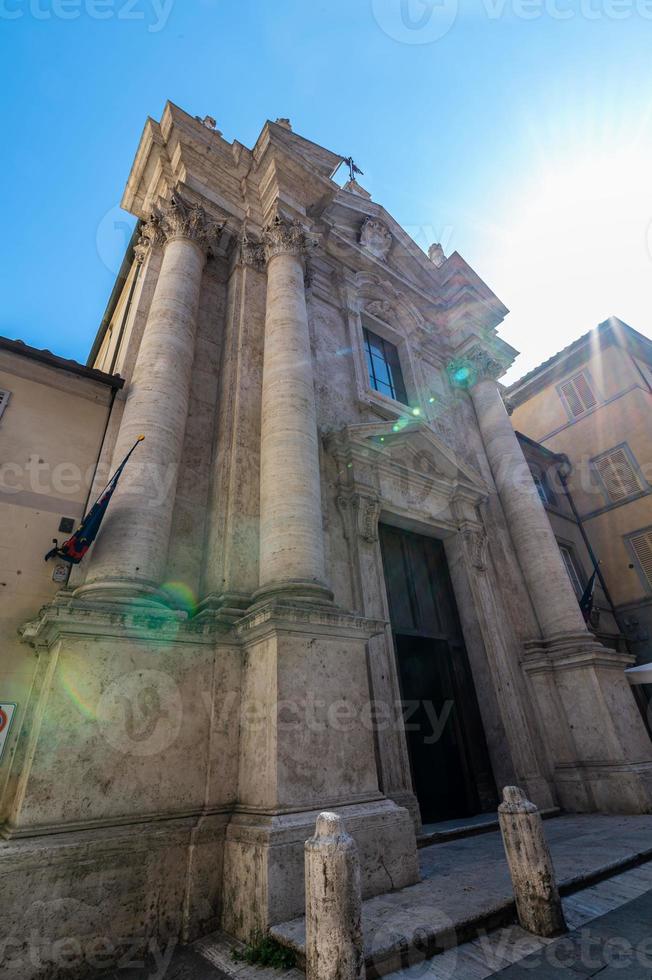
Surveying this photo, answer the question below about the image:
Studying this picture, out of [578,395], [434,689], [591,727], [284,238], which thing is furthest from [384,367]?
[578,395]

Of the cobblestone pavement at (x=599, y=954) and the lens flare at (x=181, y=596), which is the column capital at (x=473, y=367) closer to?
the lens flare at (x=181, y=596)

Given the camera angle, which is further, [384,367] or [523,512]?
[384,367]

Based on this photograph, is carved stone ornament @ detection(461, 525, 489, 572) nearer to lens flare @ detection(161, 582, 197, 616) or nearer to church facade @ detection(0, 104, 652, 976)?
church facade @ detection(0, 104, 652, 976)

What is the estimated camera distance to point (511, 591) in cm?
984

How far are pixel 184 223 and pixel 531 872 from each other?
1001cm

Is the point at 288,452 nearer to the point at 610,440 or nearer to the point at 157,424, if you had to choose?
the point at 157,424

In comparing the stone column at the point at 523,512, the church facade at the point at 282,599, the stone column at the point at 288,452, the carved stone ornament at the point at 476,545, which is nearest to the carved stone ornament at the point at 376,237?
the church facade at the point at 282,599

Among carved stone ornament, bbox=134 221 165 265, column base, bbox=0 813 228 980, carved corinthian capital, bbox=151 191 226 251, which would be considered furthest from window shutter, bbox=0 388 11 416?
column base, bbox=0 813 228 980

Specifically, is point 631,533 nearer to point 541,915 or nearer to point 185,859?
point 541,915

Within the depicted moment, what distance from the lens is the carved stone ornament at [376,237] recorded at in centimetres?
1344

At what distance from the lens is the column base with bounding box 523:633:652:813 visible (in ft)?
24.1

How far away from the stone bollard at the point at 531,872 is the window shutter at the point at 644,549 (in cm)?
1434

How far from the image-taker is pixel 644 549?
1544 cm

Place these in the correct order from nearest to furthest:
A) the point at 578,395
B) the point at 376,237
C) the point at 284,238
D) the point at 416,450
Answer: the point at 284,238, the point at 416,450, the point at 376,237, the point at 578,395
